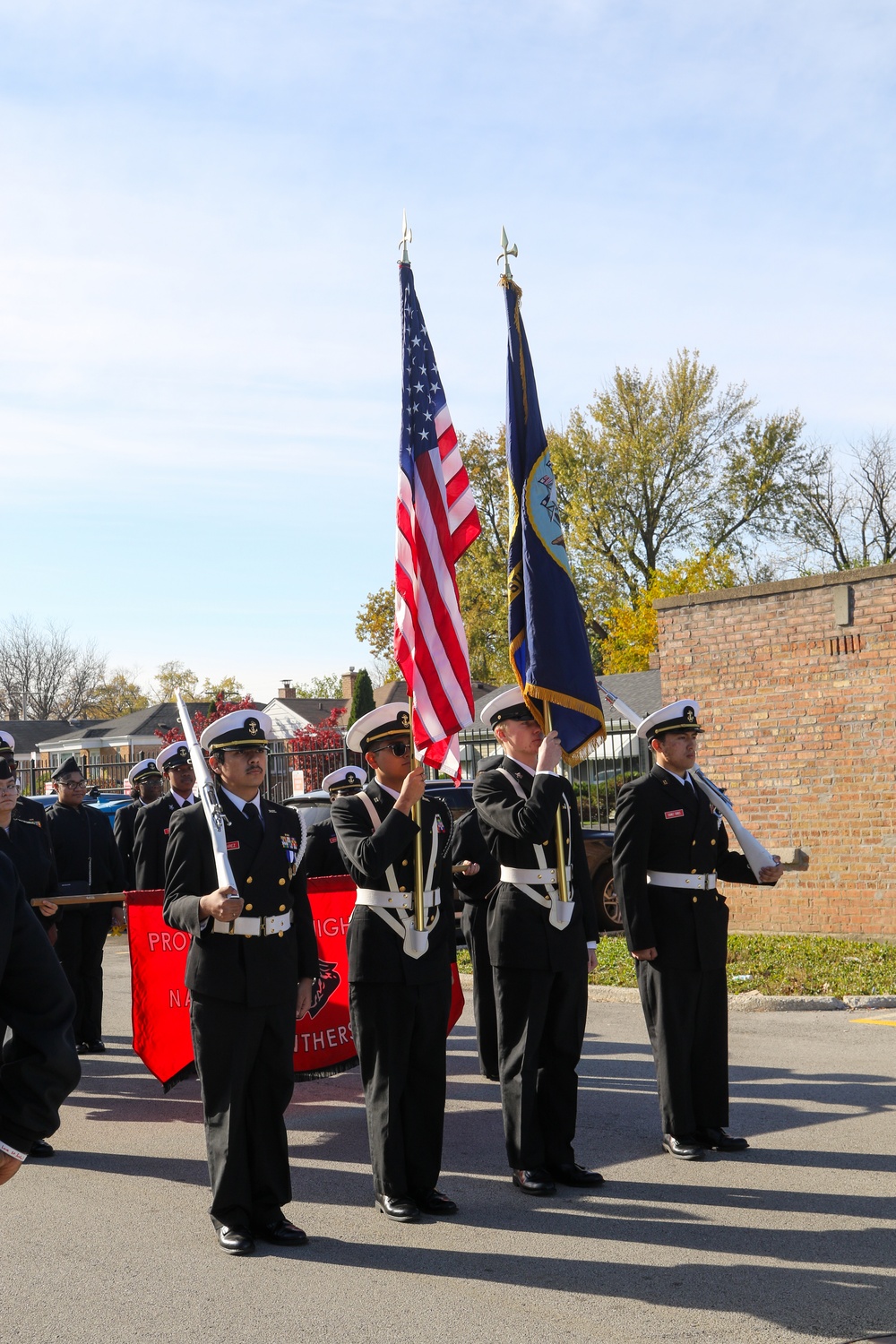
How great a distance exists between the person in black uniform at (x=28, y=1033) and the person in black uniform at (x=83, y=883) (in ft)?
22.2

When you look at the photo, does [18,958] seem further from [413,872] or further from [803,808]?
[803,808]

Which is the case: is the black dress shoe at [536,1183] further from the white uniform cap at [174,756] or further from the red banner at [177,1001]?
the white uniform cap at [174,756]

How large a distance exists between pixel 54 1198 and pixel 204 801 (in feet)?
7.05

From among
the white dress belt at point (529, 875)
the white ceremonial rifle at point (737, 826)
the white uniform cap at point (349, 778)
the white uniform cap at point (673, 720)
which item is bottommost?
the white dress belt at point (529, 875)

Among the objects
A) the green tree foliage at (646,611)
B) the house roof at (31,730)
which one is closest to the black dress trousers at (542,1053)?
the green tree foliage at (646,611)

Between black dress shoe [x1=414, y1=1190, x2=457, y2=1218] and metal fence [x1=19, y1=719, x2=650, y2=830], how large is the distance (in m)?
7.62

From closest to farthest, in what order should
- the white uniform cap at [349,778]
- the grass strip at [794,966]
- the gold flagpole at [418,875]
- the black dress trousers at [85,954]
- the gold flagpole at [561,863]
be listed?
the gold flagpole at [418,875], the gold flagpole at [561,863], the white uniform cap at [349,778], the black dress trousers at [85,954], the grass strip at [794,966]

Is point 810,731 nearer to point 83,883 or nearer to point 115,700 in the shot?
point 83,883

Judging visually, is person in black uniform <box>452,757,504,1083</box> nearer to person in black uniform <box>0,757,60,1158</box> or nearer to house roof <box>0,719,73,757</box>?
person in black uniform <box>0,757,60,1158</box>

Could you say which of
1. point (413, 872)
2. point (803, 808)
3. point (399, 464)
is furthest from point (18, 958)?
point (803, 808)

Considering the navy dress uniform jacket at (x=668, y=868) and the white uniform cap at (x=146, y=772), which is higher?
the white uniform cap at (x=146, y=772)

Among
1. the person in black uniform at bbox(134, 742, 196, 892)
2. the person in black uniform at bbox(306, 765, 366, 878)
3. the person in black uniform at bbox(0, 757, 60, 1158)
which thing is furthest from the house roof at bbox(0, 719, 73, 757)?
the person in black uniform at bbox(0, 757, 60, 1158)

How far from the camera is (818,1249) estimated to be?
5.09m

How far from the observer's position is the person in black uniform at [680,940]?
257 inches
